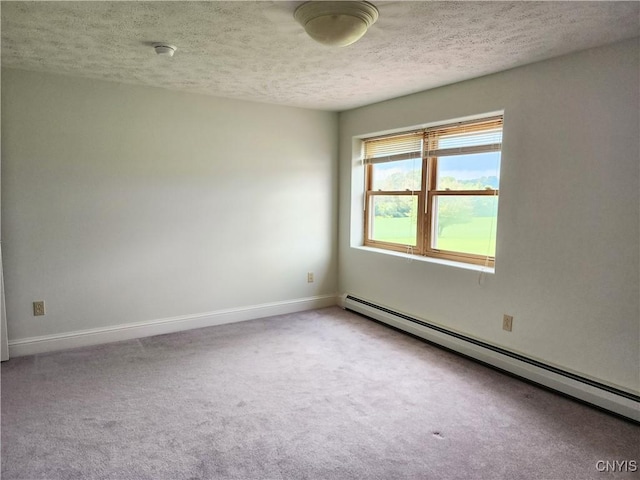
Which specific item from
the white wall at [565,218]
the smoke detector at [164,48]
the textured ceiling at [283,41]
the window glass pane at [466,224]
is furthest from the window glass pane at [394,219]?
the smoke detector at [164,48]

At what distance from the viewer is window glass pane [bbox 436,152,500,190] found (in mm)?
3283

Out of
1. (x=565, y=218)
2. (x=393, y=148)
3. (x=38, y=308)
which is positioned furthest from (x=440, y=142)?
(x=38, y=308)

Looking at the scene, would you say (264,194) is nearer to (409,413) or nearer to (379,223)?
(379,223)

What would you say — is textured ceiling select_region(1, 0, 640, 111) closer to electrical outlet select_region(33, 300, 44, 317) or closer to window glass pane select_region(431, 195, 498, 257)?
window glass pane select_region(431, 195, 498, 257)

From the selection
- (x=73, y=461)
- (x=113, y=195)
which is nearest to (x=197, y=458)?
(x=73, y=461)

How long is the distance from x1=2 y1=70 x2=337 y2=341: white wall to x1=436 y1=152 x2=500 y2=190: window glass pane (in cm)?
144

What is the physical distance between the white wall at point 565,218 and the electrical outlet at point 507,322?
0.04 m

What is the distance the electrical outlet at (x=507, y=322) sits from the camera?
10.1 ft

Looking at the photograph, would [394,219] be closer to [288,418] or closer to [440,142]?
[440,142]

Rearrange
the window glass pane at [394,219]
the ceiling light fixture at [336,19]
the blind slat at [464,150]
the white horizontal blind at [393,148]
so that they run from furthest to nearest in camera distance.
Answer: the window glass pane at [394,219], the white horizontal blind at [393,148], the blind slat at [464,150], the ceiling light fixture at [336,19]

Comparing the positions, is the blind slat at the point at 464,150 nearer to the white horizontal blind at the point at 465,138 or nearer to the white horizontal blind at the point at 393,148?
the white horizontal blind at the point at 465,138

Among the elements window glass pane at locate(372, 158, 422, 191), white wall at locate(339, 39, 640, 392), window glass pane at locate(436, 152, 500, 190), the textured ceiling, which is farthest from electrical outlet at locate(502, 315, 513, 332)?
the textured ceiling

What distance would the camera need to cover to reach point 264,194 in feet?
14.2

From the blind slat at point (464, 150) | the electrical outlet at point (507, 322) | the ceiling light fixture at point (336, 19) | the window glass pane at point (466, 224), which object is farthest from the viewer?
the window glass pane at point (466, 224)
